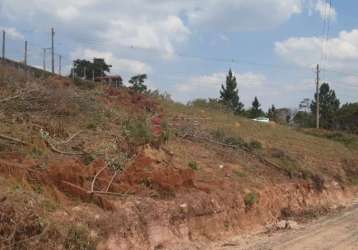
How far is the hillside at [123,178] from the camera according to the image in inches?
362

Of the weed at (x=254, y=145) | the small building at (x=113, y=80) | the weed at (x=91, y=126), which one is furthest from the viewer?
the small building at (x=113, y=80)

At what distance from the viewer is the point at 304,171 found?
64.3 ft

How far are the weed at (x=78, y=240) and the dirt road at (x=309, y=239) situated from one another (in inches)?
137

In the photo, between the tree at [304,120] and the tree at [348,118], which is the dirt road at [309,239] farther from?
the tree at [304,120]

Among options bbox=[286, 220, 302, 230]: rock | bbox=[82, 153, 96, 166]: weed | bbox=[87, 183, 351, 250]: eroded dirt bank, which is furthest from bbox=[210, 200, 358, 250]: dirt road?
bbox=[82, 153, 96, 166]: weed

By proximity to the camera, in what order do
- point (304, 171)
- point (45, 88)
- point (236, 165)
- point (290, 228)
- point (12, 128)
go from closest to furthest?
1. point (12, 128)
2. point (290, 228)
3. point (45, 88)
4. point (236, 165)
5. point (304, 171)

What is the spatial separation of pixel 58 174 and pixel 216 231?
3999 mm

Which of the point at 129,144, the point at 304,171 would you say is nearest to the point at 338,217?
the point at 304,171

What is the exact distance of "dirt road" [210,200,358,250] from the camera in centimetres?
1130

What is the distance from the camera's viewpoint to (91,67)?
4700 cm

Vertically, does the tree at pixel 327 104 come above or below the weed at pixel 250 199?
above

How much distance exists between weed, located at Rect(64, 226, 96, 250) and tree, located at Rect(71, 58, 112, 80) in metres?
36.5

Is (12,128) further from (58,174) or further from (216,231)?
(216,231)

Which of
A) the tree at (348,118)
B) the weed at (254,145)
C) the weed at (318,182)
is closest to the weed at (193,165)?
the weed at (254,145)
